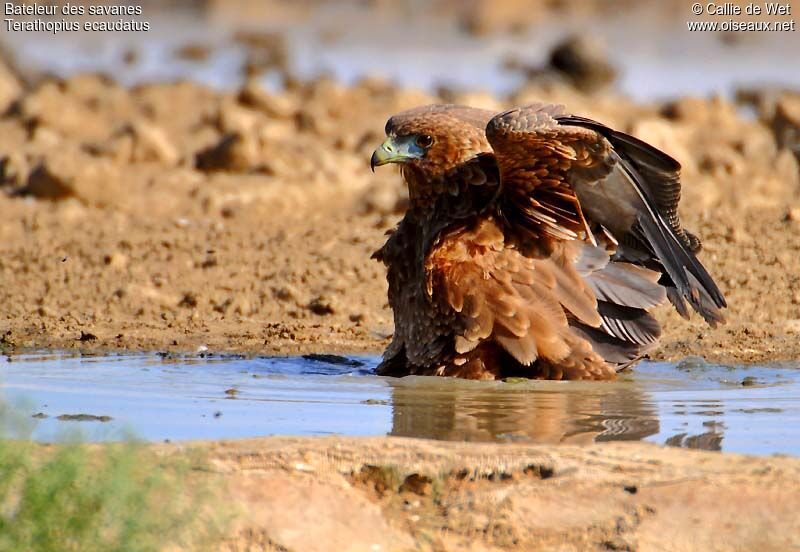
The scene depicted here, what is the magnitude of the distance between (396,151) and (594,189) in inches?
37.2

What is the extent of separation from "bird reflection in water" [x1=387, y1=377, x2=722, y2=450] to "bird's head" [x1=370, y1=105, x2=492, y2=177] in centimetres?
102

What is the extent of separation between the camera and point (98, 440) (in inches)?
191

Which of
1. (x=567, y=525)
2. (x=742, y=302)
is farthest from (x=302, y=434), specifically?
(x=742, y=302)

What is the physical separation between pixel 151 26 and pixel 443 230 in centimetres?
1655

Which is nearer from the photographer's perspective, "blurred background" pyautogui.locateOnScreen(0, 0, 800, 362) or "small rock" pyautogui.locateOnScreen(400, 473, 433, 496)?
"small rock" pyautogui.locateOnScreen(400, 473, 433, 496)

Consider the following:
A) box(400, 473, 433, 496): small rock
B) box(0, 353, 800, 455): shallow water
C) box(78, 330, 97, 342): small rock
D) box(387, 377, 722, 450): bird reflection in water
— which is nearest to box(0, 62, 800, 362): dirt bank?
box(78, 330, 97, 342): small rock

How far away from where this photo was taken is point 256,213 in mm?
11820

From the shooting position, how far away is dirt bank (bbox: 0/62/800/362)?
8.73m

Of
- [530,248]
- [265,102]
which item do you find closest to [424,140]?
[530,248]

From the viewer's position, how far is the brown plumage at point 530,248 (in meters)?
6.52

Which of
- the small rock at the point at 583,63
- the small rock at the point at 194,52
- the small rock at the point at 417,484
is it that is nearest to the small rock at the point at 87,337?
the small rock at the point at 417,484

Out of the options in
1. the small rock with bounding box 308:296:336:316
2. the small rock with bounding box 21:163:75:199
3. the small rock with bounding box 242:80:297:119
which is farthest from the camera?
the small rock with bounding box 242:80:297:119

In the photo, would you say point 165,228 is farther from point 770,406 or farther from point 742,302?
point 770,406

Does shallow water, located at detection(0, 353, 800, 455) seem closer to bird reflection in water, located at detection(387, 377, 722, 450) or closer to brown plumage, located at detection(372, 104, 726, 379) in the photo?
bird reflection in water, located at detection(387, 377, 722, 450)
